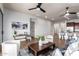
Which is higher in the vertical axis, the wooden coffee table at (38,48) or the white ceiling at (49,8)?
the white ceiling at (49,8)

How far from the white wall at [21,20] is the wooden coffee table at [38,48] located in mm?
183

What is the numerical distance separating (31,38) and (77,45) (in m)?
0.69

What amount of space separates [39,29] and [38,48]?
288mm

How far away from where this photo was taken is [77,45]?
6.03 feet

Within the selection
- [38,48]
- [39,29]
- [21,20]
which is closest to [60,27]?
[39,29]

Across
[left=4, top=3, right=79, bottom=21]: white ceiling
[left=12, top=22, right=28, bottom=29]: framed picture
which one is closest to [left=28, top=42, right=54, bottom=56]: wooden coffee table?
[left=12, top=22, right=28, bottom=29]: framed picture

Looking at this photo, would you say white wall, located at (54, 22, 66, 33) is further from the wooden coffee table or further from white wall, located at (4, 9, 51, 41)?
the wooden coffee table

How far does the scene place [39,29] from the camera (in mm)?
1900

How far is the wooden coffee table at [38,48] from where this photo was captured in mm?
1831

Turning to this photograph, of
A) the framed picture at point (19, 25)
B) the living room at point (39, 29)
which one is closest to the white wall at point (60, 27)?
the living room at point (39, 29)

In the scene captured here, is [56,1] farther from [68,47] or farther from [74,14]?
[68,47]

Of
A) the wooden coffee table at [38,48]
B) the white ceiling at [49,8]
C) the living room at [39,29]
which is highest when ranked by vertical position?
the white ceiling at [49,8]

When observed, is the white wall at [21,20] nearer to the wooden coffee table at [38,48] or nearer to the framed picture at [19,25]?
the framed picture at [19,25]

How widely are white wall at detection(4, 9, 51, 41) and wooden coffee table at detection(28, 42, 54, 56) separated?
0.18m
